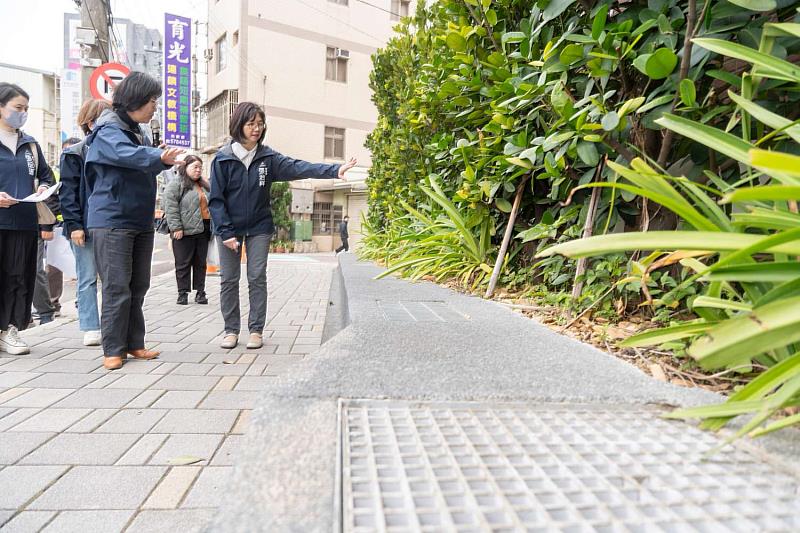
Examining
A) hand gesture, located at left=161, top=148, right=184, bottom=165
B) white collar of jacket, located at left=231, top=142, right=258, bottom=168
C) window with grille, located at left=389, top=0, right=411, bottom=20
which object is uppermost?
window with grille, located at left=389, top=0, right=411, bottom=20

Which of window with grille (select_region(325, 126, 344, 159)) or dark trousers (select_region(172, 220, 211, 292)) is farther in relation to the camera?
window with grille (select_region(325, 126, 344, 159))

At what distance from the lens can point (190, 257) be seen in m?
6.40

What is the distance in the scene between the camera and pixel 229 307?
3936 millimetres

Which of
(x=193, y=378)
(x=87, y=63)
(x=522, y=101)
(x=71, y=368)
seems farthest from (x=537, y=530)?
(x=87, y=63)

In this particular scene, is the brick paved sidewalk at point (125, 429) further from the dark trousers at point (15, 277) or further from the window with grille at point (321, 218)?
the window with grille at point (321, 218)

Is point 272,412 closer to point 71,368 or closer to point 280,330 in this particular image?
point 71,368

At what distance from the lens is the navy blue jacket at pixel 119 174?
10.4 ft

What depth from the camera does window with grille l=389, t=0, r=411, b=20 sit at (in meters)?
25.4

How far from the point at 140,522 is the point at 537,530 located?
128 centimetres

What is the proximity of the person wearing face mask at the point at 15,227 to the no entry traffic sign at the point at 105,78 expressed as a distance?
383 cm

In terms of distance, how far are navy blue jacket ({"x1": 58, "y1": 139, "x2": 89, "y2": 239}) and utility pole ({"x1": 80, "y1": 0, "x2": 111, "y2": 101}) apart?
194 inches

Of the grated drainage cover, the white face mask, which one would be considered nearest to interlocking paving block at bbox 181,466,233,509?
the grated drainage cover

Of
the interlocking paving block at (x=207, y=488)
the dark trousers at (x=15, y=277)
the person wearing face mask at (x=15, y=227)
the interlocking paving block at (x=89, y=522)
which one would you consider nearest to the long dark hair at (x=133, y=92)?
the person wearing face mask at (x=15, y=227)

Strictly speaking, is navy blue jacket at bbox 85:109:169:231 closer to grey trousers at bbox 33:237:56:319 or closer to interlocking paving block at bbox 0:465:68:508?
interlocking paving block at bbox 0:465:68:508
